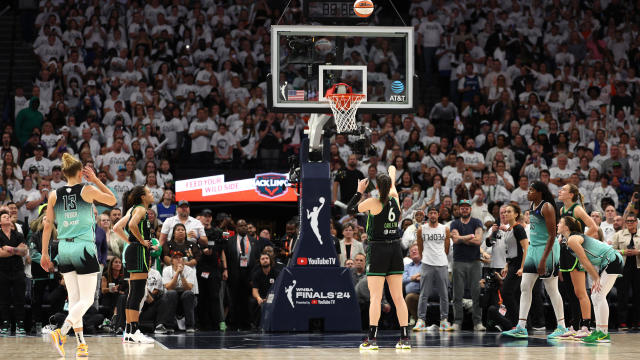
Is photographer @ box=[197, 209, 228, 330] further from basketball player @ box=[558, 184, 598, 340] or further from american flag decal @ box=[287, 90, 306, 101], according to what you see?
basketball player @ box=[558, 184, 598, 340]

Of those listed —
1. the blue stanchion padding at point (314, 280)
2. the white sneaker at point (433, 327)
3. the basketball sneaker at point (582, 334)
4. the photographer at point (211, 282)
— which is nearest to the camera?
the basketball sneaker at point (582, 334)

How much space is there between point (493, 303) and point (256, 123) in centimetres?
780

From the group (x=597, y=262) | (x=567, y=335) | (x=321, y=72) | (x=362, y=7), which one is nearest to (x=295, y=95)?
(x=321, y=72)

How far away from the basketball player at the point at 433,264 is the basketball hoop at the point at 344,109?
2691 mm

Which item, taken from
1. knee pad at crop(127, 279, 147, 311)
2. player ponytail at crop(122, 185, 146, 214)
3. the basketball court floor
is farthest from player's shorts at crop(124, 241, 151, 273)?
the basketball court floor

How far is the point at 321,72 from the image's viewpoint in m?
14.8

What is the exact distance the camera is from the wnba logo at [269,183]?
65.1 ft

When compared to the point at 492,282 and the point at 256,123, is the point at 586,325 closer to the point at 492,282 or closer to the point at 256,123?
the point at 492,282

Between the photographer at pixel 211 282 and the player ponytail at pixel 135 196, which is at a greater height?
the player ponytail at pixel 135 196

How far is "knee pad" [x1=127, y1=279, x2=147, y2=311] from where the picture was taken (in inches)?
489

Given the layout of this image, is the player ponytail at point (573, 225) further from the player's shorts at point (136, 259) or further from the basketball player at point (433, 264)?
the player's shorts at point (136, 259)

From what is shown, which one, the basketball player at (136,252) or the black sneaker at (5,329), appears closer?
the basketball player at (136,252)

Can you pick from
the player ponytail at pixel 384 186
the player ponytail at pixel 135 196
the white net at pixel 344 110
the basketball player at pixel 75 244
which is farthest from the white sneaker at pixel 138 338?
the white net at pixel 344 110

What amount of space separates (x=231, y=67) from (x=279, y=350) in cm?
1289
